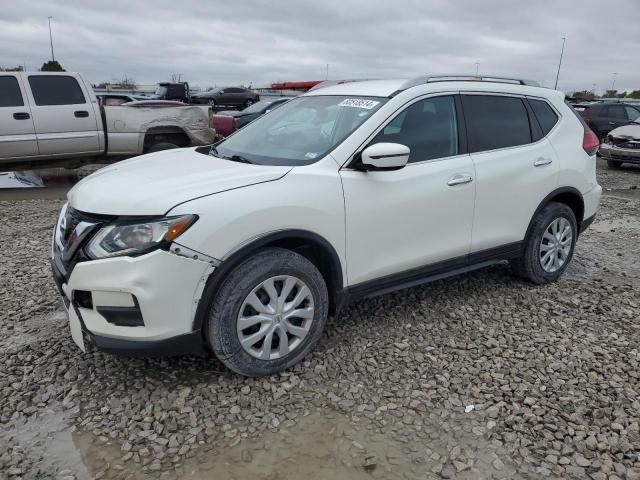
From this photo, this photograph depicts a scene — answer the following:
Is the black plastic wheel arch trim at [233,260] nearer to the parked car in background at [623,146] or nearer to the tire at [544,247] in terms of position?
the tire at [544,247]

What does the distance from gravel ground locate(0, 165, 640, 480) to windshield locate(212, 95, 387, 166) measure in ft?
4.21

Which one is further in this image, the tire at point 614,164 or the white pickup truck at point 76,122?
the tire at point 614,164

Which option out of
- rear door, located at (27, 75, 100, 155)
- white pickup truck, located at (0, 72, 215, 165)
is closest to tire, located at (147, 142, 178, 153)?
white pickup truck, located at (0, 72, 215, 165)

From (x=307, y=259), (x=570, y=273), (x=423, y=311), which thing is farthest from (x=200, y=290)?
(x=570, y=273)

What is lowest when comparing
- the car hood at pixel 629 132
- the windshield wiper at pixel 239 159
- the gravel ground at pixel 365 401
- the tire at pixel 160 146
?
the gravel ground at pixel 365 401

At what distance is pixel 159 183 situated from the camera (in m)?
2.92

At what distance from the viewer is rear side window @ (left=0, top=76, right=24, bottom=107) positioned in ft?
27.6

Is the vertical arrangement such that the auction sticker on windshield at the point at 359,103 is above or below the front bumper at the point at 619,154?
above

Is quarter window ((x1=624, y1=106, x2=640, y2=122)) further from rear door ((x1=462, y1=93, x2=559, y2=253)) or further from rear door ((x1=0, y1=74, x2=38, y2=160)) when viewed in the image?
rear door ((x1=0, y1=74, x2=38, y2=160))

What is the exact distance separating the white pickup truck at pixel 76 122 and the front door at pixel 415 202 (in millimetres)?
6702

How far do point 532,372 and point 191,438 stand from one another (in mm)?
2047

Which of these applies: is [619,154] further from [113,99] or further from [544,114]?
[113,99]

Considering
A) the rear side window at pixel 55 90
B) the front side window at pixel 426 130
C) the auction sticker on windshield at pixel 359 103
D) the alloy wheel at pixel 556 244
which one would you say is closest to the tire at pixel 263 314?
the front side window at pixel 426 130

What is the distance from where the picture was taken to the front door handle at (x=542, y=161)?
168 inches
